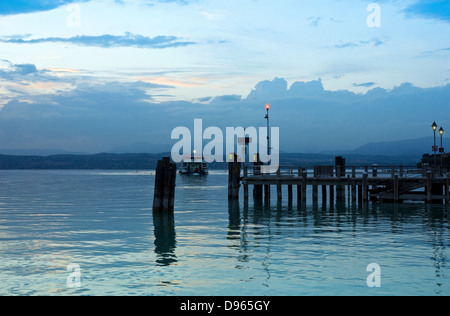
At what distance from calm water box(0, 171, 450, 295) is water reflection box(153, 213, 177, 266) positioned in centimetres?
4

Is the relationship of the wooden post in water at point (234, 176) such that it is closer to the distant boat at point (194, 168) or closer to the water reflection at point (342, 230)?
the water reflection at point (342, 230)

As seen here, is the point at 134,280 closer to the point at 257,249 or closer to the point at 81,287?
the point at 81,287

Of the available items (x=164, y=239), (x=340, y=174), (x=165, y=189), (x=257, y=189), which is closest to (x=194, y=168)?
(x=257, y=189)

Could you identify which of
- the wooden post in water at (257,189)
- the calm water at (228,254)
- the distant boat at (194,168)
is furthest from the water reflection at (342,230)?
the distant boat at (194,168)

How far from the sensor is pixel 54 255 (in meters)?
20.6

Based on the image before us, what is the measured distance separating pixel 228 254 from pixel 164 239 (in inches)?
201

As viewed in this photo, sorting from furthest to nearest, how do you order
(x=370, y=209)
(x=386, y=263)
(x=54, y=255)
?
(x=370, y=209) < (x=54, y=255) < (x=386, y=263)

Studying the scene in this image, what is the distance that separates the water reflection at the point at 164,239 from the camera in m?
19.7

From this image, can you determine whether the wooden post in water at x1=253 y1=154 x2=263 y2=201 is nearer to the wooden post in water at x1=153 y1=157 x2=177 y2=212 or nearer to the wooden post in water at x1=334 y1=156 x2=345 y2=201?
the wooden post in water at x1=334 y1=156 x2=345 y2=201

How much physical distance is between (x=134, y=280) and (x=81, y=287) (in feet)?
5.11

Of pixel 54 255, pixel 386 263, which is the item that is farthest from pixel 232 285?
pixel 54 255

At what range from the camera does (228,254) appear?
813 inches

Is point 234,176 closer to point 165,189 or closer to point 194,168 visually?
point 165,189
